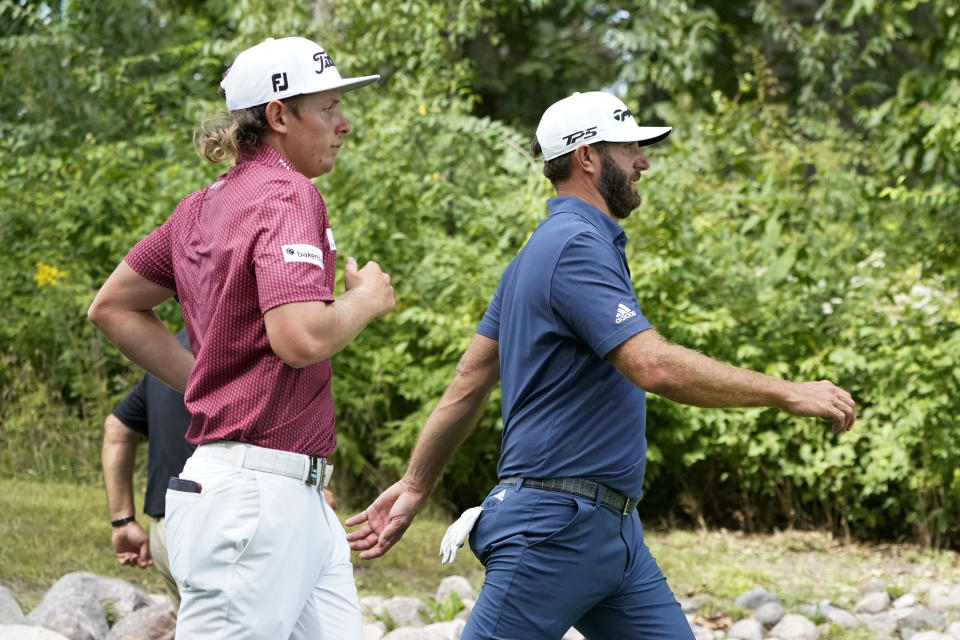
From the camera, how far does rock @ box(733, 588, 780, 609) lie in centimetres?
616

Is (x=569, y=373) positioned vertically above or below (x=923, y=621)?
above

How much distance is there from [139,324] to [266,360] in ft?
2.13

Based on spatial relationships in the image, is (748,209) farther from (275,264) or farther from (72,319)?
(275,264)

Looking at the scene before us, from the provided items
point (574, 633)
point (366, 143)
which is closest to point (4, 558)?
point (574, 633)

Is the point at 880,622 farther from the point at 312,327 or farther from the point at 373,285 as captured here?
the point at 312,327

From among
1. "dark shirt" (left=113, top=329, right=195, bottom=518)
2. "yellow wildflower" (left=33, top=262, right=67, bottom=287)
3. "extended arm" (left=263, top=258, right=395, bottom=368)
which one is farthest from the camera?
"yellow wildflower" (left=33, top=262, right=67, bottom=287)

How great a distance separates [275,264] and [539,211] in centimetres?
516

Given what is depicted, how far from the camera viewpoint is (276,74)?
266 cm

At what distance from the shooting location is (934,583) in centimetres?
666

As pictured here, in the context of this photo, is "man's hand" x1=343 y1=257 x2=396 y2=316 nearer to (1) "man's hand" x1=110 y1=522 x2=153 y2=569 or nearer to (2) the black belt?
(2) the black belt

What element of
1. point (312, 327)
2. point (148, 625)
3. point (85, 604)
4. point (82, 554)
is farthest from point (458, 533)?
point (82, 554)

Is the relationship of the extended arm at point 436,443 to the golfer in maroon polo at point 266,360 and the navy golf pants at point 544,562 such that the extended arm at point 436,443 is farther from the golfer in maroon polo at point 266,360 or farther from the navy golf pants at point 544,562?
the golfer in maroon polo at point 266,360

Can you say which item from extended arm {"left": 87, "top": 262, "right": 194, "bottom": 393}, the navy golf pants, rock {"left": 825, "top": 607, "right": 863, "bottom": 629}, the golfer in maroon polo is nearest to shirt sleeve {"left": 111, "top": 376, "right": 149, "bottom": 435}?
extended arm {"left": 87, "top": 262, "right": 194, "bottom": 393}

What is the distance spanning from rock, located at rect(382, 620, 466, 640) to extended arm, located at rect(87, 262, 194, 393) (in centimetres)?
246
